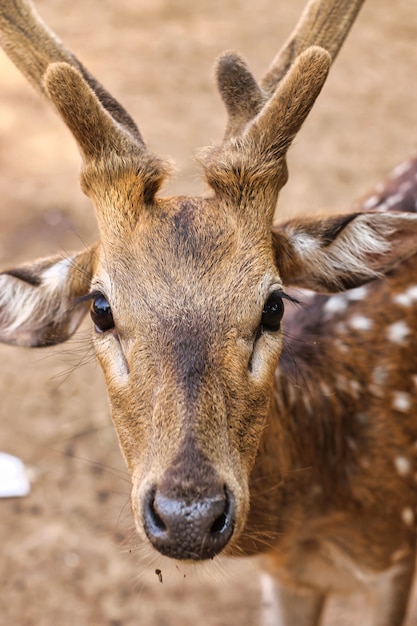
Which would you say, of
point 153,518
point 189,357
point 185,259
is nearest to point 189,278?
point 185,259

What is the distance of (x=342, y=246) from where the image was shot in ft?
10.7

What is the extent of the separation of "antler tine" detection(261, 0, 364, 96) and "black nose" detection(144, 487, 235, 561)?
1.96 m

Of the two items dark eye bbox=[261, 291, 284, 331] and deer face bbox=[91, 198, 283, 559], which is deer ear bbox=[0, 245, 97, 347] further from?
dark eye bbox=[261, 291, 284, 331]

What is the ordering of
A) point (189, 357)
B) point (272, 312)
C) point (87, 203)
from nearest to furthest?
point (189, 357), point (272, 312), point (87, 203)

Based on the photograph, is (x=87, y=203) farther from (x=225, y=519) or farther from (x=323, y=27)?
(x=225, y=519)

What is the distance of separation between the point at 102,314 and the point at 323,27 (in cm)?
163

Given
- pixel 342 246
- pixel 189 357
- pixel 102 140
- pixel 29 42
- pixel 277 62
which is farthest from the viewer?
pixel 277 62

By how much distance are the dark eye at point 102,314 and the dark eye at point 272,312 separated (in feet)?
1.61

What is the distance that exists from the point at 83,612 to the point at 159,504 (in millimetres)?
2609

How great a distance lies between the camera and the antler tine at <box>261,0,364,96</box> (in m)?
3.61

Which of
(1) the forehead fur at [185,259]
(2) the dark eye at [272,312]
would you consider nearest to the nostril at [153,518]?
(1) the forehead fur at [185,259]

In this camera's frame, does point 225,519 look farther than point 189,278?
No

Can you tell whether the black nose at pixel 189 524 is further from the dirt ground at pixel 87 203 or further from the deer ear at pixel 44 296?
the deer ear at pixel 44 296

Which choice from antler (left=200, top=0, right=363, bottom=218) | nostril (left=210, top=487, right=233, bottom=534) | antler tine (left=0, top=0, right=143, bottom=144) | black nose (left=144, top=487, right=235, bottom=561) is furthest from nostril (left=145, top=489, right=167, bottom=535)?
antler tine (left=0, top=0, right=143, bottom=144)
